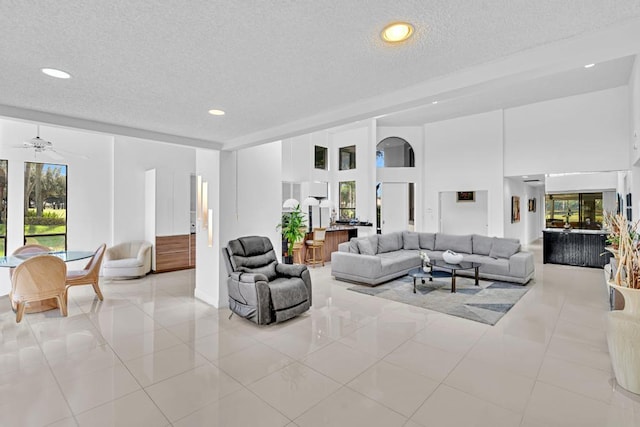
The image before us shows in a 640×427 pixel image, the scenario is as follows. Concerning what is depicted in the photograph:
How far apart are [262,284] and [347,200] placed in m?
7.71

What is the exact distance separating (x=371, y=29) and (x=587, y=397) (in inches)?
122

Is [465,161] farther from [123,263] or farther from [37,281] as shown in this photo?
[37,281]

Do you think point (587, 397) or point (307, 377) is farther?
point (307, 377)

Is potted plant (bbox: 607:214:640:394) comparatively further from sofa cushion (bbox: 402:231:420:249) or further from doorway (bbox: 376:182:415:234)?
doorway (bbox: 376:182:415:234)

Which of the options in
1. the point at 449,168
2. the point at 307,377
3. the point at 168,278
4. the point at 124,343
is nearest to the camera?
the point at 307,377

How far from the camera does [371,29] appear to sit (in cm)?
181

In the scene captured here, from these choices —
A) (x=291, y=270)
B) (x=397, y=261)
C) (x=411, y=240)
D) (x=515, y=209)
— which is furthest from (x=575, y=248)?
(x=291, y=270)

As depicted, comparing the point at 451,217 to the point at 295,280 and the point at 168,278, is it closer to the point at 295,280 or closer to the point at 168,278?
the point at 295,280

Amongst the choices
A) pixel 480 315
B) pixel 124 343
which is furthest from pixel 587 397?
pixel 124 343

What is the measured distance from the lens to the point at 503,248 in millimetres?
6383

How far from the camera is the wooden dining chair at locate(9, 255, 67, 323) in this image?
12.8ft

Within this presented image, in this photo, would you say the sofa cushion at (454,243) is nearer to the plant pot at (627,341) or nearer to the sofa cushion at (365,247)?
the sofa cushion at (365,247)

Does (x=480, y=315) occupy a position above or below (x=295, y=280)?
below

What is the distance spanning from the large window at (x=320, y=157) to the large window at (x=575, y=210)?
672 cm
